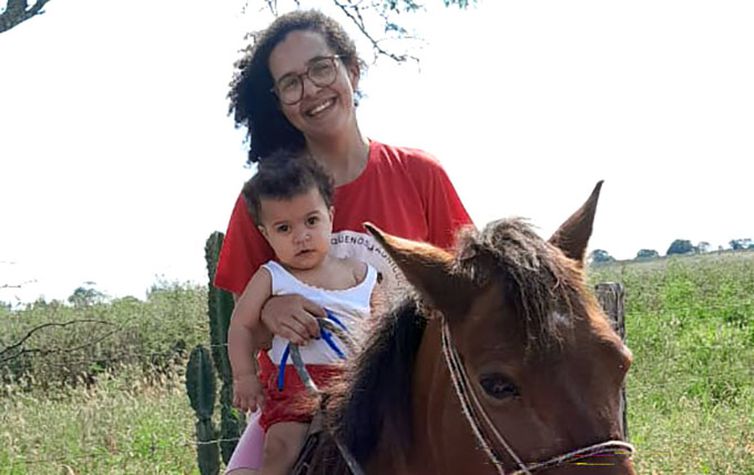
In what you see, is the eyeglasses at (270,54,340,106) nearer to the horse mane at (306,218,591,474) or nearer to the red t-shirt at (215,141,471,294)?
the red t-shirt at (215,141,471,294)

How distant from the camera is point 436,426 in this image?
7.85 feet

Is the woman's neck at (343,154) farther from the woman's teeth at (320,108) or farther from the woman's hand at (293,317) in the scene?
the woman's hand at (293,317)

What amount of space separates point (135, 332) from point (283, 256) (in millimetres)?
10896

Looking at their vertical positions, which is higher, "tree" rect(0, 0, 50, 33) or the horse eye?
"tree" rect(0, 0, 50, 33)

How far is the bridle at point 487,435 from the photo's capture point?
200 cm

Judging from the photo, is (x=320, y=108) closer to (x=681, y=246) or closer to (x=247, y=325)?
A: (x=247, y=325)

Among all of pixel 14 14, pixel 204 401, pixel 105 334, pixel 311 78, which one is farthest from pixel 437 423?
pixel 105 334

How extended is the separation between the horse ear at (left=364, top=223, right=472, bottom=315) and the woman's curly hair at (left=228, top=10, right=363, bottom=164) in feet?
4.28

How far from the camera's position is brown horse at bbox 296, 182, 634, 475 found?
6.75 feet

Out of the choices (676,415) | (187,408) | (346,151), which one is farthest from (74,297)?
(346,151)

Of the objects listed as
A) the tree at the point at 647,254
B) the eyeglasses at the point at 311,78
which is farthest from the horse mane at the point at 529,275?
the tree at the point at 647,254

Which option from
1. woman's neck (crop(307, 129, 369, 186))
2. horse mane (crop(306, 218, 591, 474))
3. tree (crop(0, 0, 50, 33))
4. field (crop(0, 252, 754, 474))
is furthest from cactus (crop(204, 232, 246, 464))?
horse mane (crop(306, 218, 591, 474))

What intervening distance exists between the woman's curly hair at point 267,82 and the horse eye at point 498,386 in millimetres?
1544

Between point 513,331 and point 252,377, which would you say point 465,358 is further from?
point 252,377
